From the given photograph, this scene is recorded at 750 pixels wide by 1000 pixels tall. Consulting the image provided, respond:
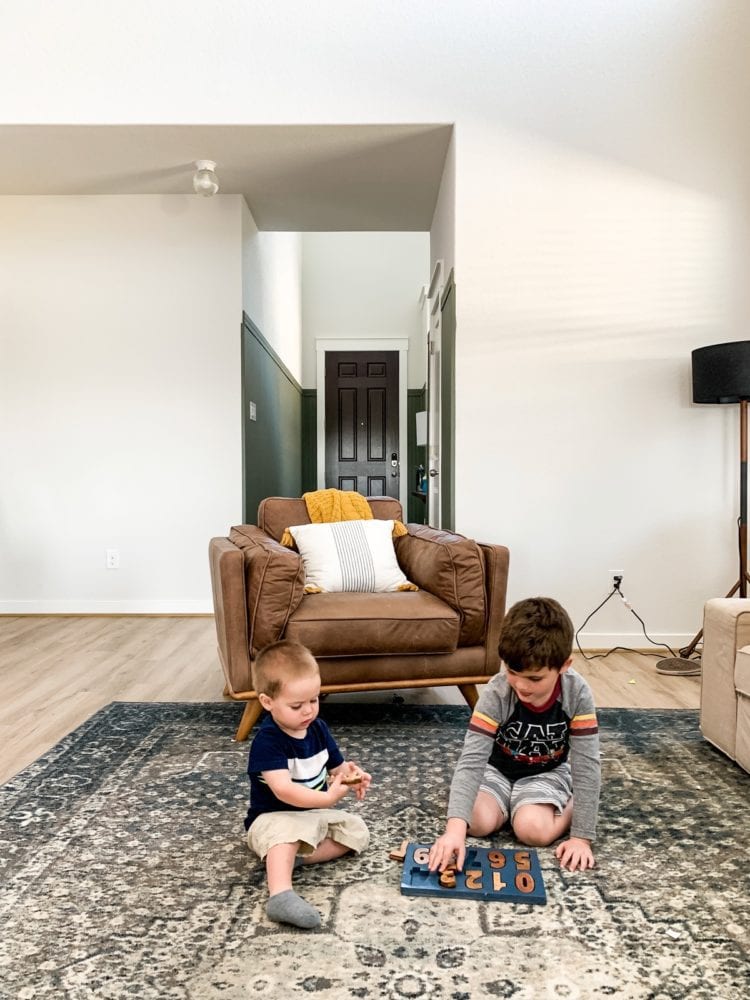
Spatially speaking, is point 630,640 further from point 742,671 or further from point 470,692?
point 742,671

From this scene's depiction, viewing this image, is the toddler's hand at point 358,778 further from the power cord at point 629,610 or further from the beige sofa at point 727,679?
the power cord at point 629,610

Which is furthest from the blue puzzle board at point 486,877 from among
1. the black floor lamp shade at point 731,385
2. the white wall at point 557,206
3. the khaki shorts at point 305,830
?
the white wall at point 557,206

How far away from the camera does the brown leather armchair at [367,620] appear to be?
2.46 metres

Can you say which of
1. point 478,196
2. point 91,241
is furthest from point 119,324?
point 478,196

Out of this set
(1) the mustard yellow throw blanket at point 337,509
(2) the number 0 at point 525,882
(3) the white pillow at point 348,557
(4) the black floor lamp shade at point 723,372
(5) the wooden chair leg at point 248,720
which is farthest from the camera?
(4) the black floor lamp shade at point 723,372

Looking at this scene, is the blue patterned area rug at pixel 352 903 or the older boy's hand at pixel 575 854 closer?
the blue patterned area rug at pixel 352 903

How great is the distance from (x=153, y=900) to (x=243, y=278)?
13.6 ft

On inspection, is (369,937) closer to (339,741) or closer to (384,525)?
(339,741)

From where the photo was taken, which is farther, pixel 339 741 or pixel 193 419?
pixel 193 419

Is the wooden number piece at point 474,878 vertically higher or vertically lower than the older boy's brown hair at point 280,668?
lower

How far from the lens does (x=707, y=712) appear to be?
2363 mm

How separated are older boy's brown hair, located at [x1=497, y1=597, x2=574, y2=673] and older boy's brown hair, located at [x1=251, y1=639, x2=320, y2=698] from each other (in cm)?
38

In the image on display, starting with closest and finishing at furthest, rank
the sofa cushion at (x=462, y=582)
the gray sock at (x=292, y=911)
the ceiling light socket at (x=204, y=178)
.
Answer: the gray sock at (x=292, y=911) < the sofa cushion at (x=462, y=582) < the ceiling light socket at (x=204, y=178)

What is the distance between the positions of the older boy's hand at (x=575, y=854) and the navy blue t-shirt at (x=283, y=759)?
0.50 m
